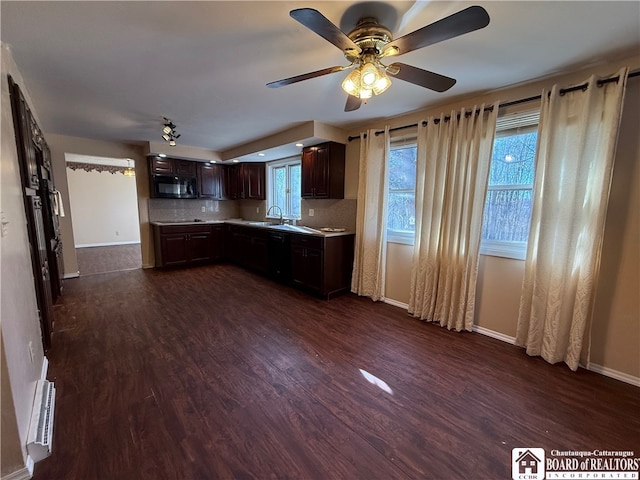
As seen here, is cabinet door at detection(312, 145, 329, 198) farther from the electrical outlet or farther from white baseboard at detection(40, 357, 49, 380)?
white baseboard at detection(40, 357, 49, 380)

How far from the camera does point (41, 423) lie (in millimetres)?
1471

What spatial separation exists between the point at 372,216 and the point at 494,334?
1.85 meters

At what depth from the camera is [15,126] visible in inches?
76.3

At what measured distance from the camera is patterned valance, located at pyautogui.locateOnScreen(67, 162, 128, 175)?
23.2 ft

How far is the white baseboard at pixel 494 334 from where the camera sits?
2.56 meters

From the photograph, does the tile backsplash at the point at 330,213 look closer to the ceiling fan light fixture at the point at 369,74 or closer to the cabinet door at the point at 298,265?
the cabinet door at the point at 298,265

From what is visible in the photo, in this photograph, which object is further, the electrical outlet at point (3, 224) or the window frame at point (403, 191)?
the window frame at point (403, 191)

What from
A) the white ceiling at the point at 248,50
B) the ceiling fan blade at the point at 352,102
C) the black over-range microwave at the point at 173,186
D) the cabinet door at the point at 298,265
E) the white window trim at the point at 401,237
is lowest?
the cabinet door at the point at 298,265

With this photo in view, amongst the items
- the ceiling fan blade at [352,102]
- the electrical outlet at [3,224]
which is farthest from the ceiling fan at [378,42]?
the electrical outlet at [3,224]

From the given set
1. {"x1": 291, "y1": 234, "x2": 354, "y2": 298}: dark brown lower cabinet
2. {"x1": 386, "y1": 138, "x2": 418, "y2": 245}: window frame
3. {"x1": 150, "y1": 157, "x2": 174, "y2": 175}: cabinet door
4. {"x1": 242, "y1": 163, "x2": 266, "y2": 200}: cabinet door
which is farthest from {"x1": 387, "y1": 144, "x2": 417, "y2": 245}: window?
{"x1": 150, "y1": 157, "x2": 174, "y2": 175}: cabinet door

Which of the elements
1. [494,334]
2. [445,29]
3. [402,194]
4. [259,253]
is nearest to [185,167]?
[259,253]

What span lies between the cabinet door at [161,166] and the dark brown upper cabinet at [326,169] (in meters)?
2.83

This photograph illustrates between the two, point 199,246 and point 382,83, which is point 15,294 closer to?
point 382,83

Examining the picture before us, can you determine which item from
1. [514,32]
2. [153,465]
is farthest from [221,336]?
[514,32]
